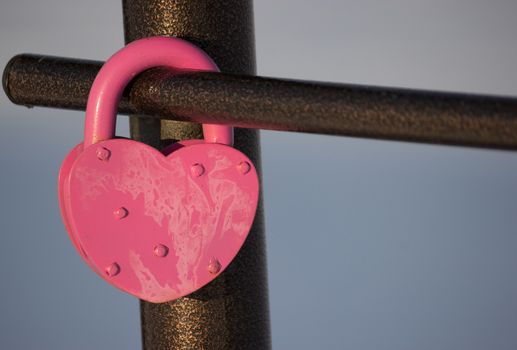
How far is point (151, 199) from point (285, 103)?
0.24 ft

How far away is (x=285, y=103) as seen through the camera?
0.70ft

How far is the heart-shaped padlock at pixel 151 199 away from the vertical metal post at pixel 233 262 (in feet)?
0.07

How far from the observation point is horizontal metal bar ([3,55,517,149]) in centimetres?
18

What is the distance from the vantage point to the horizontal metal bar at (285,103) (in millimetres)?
184

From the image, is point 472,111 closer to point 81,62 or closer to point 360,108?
point 360,108

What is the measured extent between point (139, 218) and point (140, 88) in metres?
0.04

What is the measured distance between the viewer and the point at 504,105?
179mm

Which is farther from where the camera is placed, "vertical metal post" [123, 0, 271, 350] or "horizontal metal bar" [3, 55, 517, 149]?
"vertical metal post" [123, 0, 271, 350]

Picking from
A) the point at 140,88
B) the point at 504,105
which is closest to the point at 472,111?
the point at 504,105

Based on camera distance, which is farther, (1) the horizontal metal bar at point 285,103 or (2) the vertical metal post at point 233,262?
(2) the vertical metal post at point 233,262

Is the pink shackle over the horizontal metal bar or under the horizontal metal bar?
over

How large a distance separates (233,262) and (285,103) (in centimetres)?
11

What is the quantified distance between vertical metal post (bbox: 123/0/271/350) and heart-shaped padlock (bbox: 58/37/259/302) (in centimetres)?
2

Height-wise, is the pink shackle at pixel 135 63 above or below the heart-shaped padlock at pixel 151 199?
above
